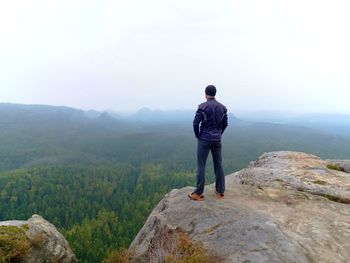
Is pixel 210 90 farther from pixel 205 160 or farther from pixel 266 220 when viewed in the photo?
pixel 266 220

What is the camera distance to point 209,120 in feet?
41.3

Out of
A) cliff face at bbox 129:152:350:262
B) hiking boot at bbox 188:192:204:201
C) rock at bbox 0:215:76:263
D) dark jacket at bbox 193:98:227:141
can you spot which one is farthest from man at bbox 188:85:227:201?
rock at bbox 0:215:76:263

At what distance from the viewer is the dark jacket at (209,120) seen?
12.5 m

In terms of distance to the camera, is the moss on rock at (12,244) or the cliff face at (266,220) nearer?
the cliff face at (266,220)

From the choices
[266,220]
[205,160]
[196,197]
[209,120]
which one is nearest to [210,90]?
[209,120]

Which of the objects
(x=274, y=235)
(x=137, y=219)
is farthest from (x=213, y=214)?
(x=137, y=219)

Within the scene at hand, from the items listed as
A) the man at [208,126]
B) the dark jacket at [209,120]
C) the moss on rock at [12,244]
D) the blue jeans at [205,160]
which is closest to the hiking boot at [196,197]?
the blue jeans at [205,160]

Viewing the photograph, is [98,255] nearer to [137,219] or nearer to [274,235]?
[137,219]

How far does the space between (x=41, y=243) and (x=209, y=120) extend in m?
12.5

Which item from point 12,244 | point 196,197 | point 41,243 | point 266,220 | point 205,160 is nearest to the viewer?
point 266,220

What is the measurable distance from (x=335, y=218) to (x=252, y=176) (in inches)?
213

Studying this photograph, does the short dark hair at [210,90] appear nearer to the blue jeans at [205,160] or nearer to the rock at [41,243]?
the blue jeans at [205,160]

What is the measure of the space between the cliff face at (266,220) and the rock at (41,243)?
659 centimetres

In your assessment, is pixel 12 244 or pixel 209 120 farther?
pixel 12 244
